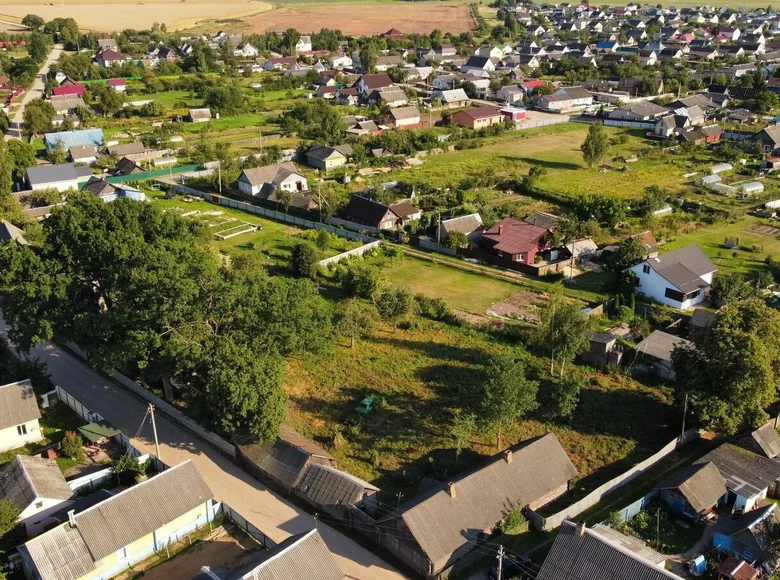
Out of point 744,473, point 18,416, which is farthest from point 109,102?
point 744,473

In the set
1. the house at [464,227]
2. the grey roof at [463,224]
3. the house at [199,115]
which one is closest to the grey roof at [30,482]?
the house at [464,227]

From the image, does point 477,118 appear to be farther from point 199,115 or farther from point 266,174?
point 199,115

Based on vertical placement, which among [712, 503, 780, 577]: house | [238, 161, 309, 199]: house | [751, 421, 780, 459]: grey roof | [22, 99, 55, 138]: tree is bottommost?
[712, 503, 780, 577]: house

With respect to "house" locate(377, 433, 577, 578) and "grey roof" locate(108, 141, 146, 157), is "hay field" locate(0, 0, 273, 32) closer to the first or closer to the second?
"grey roof" locate(108, 141, 146, 157)

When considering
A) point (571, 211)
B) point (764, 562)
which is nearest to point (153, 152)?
point (571, 211)

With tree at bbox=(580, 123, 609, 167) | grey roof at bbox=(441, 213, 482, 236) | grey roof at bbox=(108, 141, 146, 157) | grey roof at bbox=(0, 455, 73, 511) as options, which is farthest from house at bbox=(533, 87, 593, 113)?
grey roof at bbox=(0, 455, 73, 511)

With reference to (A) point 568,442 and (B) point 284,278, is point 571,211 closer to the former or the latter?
(B) point 284,278
